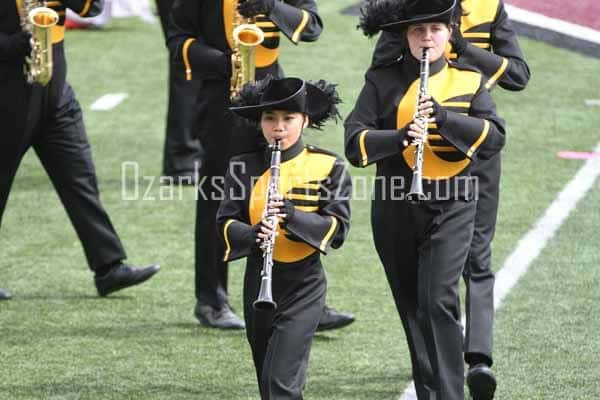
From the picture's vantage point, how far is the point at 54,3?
→ 8.19m

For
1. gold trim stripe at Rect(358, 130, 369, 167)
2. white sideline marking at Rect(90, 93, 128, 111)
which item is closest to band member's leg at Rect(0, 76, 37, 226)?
gold trim stripe at Rect(358, 130, 369, 167)

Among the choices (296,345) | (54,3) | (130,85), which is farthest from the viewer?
(130,85)

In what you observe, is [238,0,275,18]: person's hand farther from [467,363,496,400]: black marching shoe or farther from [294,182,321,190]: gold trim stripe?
[467,363,496,400]: black marching shoe

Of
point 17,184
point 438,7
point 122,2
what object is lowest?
point 122,2

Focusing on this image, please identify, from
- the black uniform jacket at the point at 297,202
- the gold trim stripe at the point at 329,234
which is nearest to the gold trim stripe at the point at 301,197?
the black uniform jacket at the point at 297,202

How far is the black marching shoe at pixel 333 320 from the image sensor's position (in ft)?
25.8

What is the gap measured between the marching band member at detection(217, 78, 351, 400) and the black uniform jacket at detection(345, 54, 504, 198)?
13 centimetres

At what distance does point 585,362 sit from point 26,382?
247 centimetres

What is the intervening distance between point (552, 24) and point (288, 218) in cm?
197

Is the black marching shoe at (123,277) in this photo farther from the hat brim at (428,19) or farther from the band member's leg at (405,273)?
the hat brim at (428,19)

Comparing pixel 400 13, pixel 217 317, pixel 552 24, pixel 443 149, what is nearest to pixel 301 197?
pixel 443 149

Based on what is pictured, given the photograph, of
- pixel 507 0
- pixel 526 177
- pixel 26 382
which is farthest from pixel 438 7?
pixel 526 177

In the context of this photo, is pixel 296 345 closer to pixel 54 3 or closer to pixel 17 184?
pixel 54 3

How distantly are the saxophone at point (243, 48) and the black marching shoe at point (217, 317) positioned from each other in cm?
112
